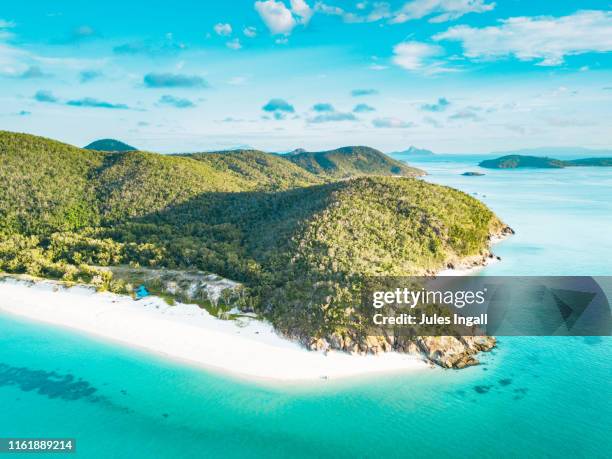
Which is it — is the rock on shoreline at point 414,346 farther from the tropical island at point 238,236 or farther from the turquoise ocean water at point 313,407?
the turquoise ocean water at point 313,407

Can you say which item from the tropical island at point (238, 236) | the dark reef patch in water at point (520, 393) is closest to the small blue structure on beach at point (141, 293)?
the tropical island at point (238, 236)

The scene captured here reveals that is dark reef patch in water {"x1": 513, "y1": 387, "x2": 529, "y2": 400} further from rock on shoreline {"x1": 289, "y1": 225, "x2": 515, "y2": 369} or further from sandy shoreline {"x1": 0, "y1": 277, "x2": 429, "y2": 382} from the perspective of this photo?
sandy shoreline {"x1": 0, "y1": 277, "x2": 429, "y2": 382}

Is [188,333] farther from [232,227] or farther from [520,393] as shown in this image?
[232,227]

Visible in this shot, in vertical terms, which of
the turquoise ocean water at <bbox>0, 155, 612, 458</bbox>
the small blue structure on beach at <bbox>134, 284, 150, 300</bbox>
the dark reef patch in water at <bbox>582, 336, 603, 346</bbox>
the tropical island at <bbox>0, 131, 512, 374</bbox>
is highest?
the tropical island at <bbox>0, 131, 512, 374</bbox>

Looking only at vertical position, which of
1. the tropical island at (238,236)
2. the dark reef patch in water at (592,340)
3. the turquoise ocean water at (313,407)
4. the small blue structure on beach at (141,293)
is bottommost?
the turquoise ocean water at (313,407)

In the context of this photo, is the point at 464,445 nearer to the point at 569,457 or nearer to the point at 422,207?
the point at 569,457

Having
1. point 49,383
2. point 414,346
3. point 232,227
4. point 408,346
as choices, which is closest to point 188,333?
point 49,383

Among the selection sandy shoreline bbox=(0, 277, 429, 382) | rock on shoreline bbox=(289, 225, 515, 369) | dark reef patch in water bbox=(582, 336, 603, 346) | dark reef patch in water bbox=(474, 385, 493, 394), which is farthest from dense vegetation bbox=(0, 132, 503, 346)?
dark reef patch in water bbox=(582, 336, 603, 346)
